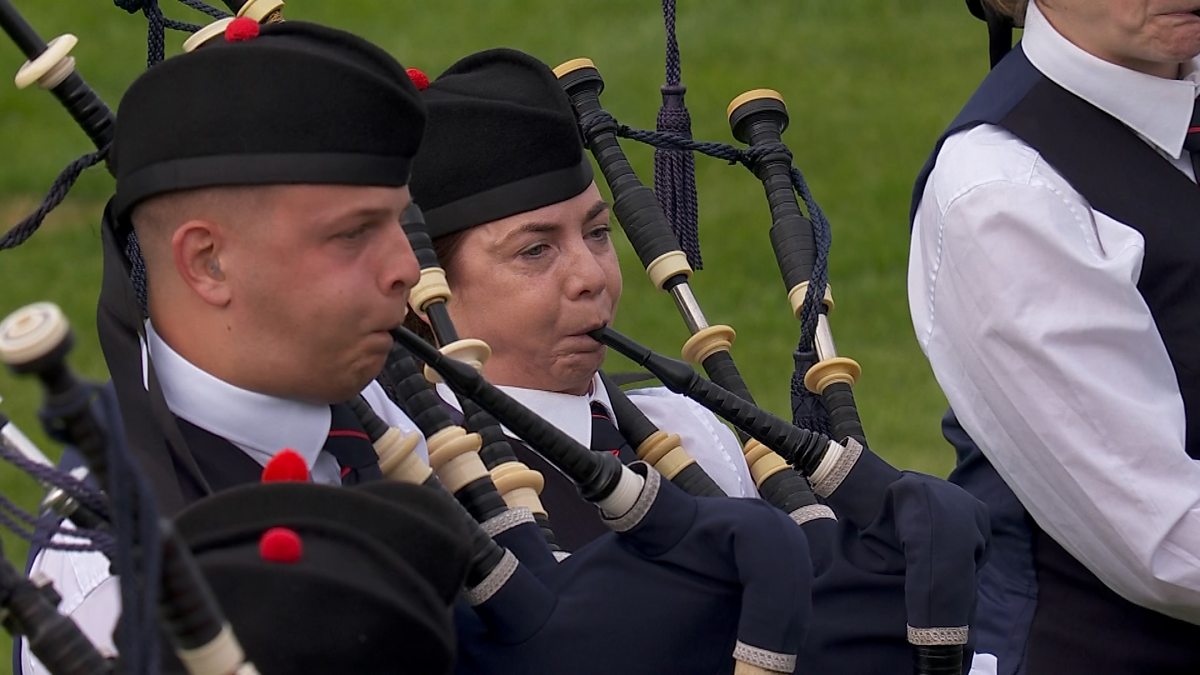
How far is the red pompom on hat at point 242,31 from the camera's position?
2.19 meters

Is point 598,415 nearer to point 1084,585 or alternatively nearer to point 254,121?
point 1084,585

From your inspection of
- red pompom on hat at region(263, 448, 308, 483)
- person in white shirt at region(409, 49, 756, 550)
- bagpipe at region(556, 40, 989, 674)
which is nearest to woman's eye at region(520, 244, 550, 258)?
person in white shirt at region(409, 49, 756, 550)

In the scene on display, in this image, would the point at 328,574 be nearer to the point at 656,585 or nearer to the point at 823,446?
the point at 656,585

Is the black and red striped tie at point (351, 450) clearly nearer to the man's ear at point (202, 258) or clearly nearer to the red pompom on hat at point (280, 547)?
the man's ear at point (202, 258)

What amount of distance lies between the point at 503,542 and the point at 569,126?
0.86 meters

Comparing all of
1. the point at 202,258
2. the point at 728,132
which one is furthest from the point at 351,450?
the point at 728,132

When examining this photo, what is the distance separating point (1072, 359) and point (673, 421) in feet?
2.50

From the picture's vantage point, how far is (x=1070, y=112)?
2740 mm

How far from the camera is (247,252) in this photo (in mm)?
2092

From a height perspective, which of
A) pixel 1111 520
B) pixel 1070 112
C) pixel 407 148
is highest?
pixel 407 148

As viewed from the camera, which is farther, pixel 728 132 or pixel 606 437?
pixel 728 132

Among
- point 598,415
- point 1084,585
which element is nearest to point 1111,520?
point 1084,585

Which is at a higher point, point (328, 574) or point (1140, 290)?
point (328, 574)

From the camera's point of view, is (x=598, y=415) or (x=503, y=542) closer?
(x=503, y=542)
